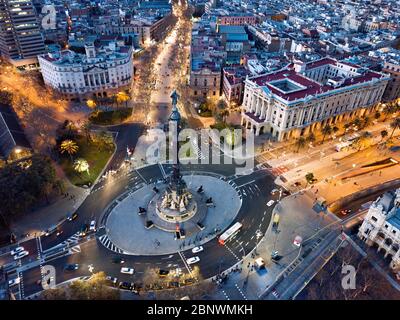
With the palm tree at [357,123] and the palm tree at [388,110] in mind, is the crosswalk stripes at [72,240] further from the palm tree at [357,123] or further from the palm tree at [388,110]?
the palm tree at [388,110]

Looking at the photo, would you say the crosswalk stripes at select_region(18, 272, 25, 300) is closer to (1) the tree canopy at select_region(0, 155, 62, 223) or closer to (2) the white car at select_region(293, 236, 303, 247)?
(1) the tree canopy at select_region(0, 155, 62, 223)

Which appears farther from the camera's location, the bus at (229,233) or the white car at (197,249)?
the bus at (229,233)

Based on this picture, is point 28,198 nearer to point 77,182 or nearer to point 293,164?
point 77,182

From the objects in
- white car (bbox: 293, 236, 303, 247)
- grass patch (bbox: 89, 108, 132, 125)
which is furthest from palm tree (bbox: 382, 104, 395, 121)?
grass patch (bbox: 89, 108, 132, 125)

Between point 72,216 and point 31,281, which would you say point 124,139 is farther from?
point 31,281

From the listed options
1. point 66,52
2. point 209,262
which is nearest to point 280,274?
point 209,262

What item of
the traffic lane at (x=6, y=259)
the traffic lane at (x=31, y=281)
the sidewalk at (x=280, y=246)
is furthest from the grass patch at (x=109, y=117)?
the sidewalk at (x=280, y=246)
